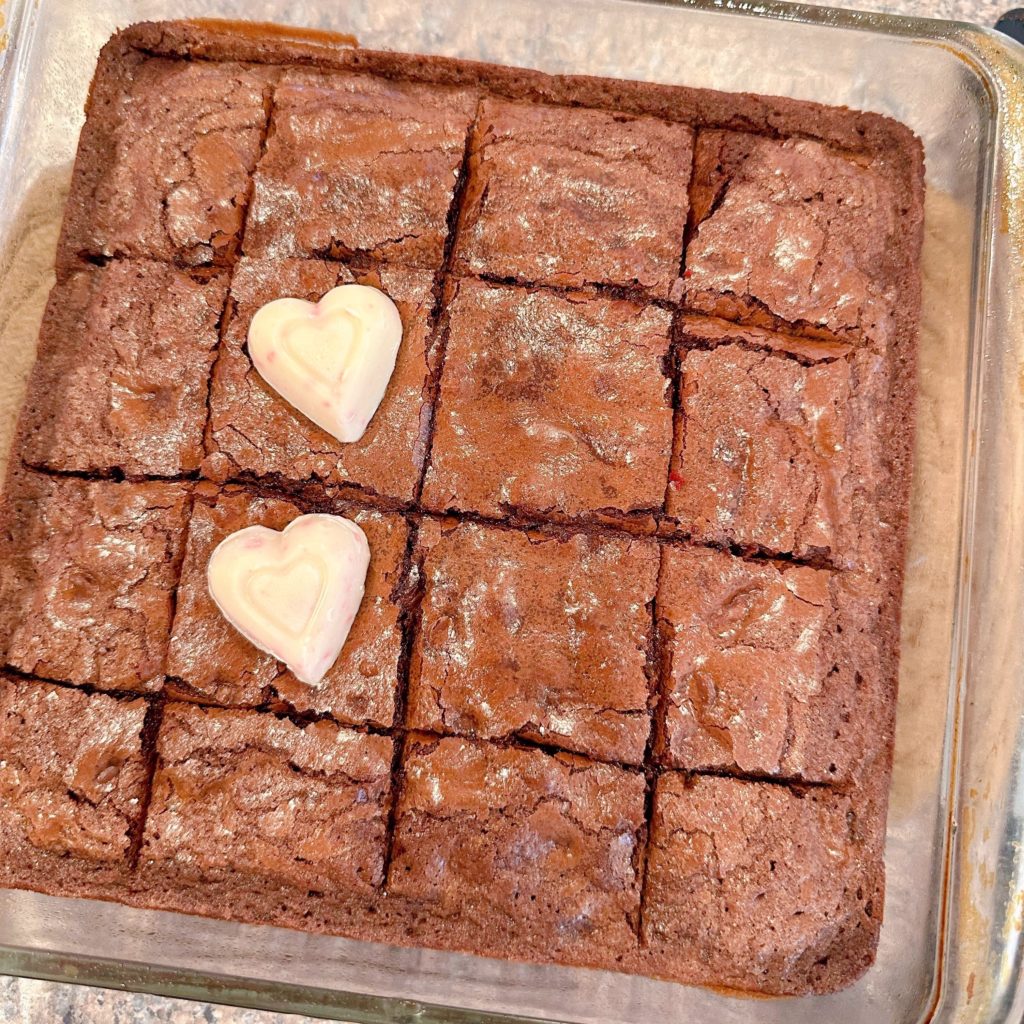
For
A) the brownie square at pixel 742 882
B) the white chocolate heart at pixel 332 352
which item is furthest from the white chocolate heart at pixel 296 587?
the brownie square at pixel 742 882

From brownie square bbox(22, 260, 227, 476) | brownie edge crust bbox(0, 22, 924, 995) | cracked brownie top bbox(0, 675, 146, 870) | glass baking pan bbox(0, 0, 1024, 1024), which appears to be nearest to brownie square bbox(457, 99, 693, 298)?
brownie edge crust bbox(0, 22, 924, 995)

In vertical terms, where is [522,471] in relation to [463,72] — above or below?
below

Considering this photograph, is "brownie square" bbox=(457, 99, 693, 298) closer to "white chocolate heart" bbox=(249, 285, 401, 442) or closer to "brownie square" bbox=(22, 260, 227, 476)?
"white chocolate heart" bbox=(249, 285, 401, 442)

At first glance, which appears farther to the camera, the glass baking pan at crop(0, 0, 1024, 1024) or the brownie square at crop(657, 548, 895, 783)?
the glass baking pan at crop(0, 0, 1024, 1024)

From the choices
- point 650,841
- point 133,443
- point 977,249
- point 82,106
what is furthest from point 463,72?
point 650,841

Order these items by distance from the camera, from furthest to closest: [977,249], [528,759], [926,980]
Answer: [977,249]
[926,980]
[528,759]

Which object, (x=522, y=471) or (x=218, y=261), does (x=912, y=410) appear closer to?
(x=522, y=471)

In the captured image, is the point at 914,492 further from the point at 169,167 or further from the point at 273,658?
the point at 169,167
